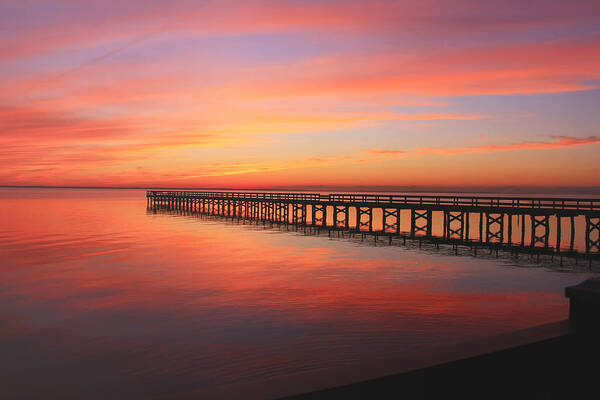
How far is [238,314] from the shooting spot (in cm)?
1409

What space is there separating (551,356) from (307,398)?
1.75 m

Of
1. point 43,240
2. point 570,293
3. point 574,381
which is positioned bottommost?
point 43,240

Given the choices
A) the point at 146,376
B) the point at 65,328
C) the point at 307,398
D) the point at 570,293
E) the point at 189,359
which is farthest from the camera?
the point at 65,328

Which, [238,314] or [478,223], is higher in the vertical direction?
[238,314]

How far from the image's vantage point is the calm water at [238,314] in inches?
365

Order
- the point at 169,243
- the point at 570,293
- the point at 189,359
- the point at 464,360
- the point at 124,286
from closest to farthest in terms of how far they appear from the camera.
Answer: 1. the point at 464,360
2. the point at 570,293
3. the point at 189,359
4. the point at 124,286
5. the point at 169,243

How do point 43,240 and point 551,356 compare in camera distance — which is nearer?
point 551,356

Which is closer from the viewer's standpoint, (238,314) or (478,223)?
(238,314)

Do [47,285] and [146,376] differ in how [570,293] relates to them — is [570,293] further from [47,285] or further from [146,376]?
[47,285]

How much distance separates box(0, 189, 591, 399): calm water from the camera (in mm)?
9281

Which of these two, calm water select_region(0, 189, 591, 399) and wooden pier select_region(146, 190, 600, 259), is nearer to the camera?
calm water select_region(0, 189, 591, 399)

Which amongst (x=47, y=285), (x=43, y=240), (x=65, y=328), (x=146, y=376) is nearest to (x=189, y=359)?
(x=146, y=376)

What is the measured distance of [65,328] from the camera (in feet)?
41.4

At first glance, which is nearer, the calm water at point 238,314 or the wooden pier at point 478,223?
the calm water at point 238,314
